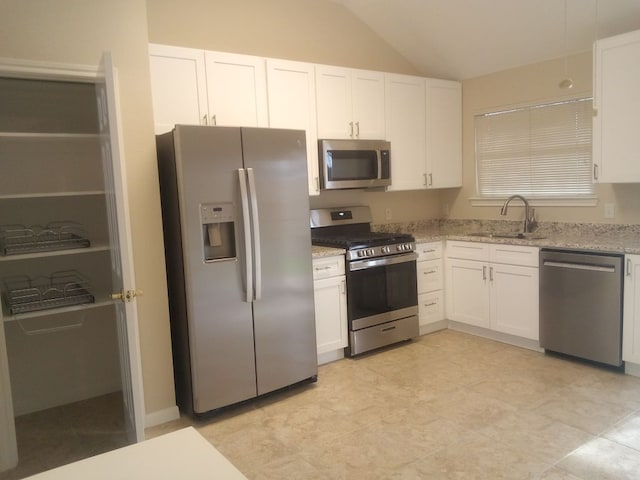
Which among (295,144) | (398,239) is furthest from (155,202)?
(398,239)

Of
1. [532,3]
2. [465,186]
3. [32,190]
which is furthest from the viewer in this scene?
[465,186]

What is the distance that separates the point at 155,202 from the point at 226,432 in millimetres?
1450

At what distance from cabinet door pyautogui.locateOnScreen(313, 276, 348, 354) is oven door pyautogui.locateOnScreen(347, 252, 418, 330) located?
6cm

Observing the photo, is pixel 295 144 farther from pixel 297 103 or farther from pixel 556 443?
pixel 556 443

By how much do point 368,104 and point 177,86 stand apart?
1709 millimetres

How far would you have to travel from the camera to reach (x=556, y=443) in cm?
261

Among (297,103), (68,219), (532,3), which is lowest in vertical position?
(68,219)

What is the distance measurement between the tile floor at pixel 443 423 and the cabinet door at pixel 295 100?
166cm

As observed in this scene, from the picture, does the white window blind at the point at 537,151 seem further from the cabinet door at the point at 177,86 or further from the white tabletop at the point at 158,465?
the white tabletop at the point at 158,465

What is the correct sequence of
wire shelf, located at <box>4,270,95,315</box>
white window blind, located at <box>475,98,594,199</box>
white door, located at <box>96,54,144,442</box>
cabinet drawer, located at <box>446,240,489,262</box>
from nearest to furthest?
white door, located at <box>96,54,144,442</box> < wire shelf, located at <box>4,270,95,315</box> < white window blind, located at <box>475,98,594,199</box> < cabinet drawer, located at <box>446,240,489,262</box>

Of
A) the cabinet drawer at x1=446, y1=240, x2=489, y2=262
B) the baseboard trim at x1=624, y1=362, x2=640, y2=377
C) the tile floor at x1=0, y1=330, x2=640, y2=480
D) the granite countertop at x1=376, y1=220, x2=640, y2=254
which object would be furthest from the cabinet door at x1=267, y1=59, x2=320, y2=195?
the baseboard trim at x1=624, y1=362, x2=640, y2=377

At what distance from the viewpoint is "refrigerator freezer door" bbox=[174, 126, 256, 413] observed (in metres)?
2.87

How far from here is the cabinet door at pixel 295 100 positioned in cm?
371

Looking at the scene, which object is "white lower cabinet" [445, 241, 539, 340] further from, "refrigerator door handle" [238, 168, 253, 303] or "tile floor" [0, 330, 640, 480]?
"refrigerator door handle" [238, 168, 253, 303]
